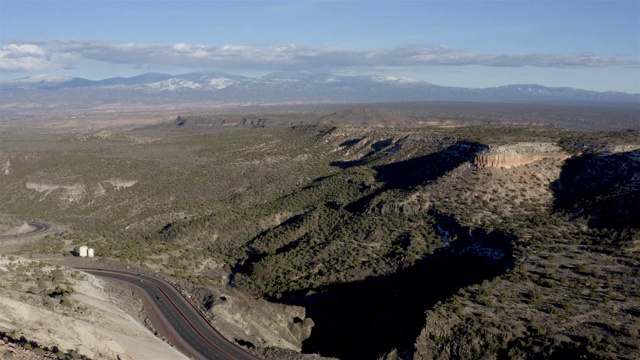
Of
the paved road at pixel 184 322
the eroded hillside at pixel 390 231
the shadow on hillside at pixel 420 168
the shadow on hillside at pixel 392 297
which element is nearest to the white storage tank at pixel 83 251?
the eroded hillside at pixel 390 231

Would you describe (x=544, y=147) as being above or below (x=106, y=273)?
above

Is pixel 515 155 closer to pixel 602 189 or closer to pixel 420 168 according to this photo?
pixel 602 189

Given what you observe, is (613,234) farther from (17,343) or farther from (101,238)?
(101,238)

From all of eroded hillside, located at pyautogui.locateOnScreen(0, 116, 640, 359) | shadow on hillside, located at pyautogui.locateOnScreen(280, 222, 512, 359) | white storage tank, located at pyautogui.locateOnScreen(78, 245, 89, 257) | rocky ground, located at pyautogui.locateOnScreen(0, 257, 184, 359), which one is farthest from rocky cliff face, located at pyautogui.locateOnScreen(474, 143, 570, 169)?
white storage tank, located at pyautogui.locateOnScreen(78, 245, 89, 257)

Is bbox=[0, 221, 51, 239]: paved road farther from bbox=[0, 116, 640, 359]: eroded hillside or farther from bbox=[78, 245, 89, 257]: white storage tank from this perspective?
bbox=[78, 245, 89, 257]: white storage tank

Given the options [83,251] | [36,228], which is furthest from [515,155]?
[36,228]

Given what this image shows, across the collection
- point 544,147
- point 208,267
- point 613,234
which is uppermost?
point 544,147

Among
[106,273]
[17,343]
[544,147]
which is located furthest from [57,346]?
[544,147]
